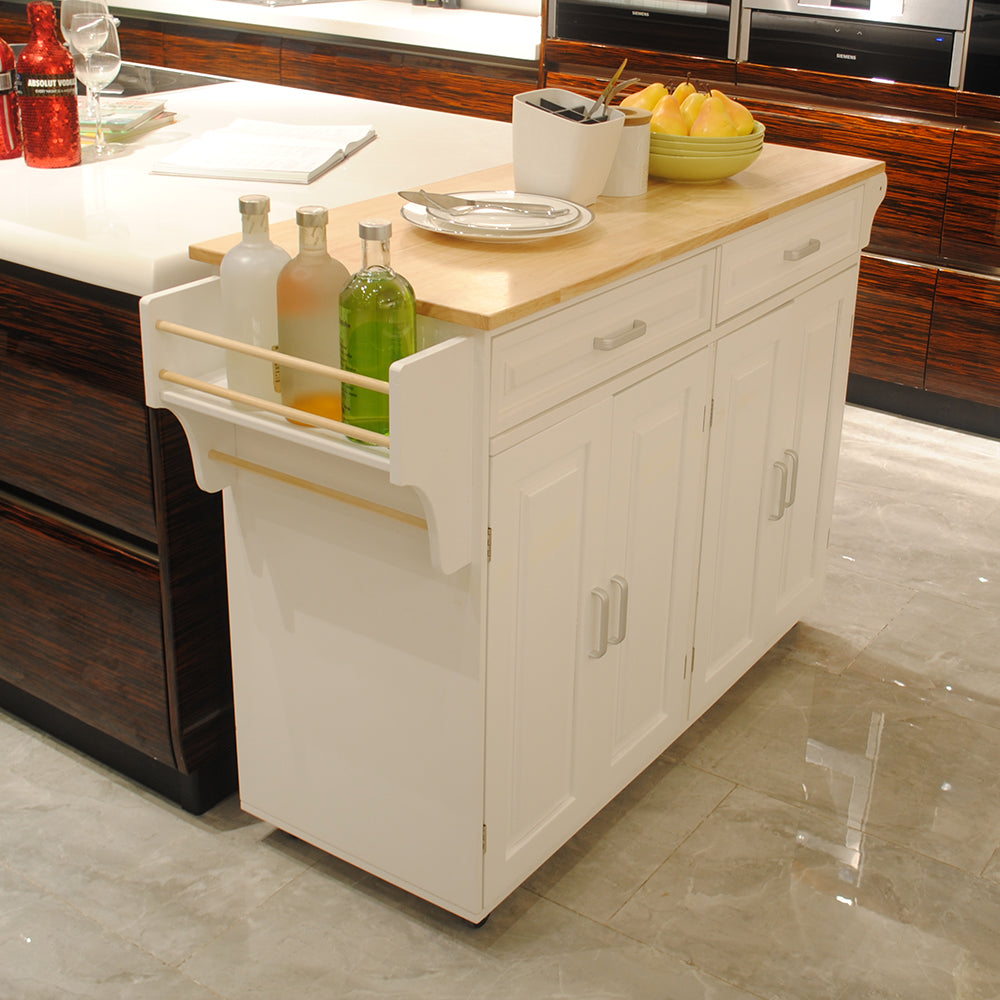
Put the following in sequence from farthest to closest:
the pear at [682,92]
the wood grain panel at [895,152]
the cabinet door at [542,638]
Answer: the wood grain panel at [895,152] → the pear at [682,92] → the cabinet door at [542,638]

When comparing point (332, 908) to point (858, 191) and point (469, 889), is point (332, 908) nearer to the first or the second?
point (469, 889)

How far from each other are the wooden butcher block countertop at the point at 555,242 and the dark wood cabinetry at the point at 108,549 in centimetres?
29

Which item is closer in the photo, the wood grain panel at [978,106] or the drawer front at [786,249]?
the drawer front at [786,249]

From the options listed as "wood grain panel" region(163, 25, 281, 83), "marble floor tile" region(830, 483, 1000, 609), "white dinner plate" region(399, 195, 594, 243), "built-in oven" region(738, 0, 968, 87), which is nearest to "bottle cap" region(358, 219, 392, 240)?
"white dinner plate" region(399, 195, 594, 243)

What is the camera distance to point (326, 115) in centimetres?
273

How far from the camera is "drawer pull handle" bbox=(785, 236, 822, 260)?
2059 millimetres

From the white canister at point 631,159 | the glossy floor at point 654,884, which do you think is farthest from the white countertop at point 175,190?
the glossy floor at point 654,884

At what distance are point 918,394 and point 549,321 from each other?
7.81 ft

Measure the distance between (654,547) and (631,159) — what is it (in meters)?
0.57

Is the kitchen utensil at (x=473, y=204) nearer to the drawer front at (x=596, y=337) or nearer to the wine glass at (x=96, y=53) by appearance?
the drawer front at (x=596, y=337)

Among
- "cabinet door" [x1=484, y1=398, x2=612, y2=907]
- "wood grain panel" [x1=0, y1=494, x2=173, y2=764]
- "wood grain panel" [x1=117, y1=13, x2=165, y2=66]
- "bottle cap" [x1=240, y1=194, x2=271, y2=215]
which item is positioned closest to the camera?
"bottle cap" [x1=240, y1=194, x2=271, y2=215]

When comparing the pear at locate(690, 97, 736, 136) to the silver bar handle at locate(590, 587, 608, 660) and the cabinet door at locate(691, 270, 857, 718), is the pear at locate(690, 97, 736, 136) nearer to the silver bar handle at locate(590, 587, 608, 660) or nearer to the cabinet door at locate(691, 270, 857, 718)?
the cabinet door at locate(691, 270, 857, 718)

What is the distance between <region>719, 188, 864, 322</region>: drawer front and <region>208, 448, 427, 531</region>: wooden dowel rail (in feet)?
2.13

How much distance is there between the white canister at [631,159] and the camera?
190cm
